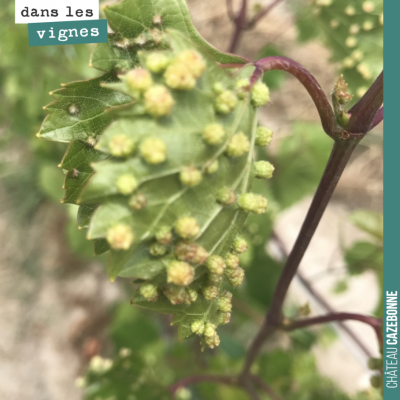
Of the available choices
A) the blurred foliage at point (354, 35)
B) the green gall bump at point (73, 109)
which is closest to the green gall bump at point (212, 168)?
the green gall bump at point (73, 109)

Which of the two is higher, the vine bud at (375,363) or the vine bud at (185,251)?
the vine bud at (185,251)

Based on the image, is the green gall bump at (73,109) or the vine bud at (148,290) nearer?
the vine bud at (148,290)

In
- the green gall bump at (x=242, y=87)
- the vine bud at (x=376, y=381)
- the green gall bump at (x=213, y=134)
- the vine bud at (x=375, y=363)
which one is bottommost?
the vine bud at (x=376, y=381)

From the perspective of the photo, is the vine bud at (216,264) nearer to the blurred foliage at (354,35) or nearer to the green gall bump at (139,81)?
the green gall bump at (139,81)

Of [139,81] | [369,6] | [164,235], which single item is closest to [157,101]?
[139,81]

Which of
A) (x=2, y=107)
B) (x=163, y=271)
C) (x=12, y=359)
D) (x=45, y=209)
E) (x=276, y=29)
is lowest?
(x=12, y=359)

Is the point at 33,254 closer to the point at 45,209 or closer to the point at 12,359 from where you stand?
the point at 45,209

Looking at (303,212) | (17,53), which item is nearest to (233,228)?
(17,53)

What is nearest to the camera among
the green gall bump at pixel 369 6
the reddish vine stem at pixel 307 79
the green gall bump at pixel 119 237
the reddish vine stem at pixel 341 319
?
the green gall bump at pixel 119 237
